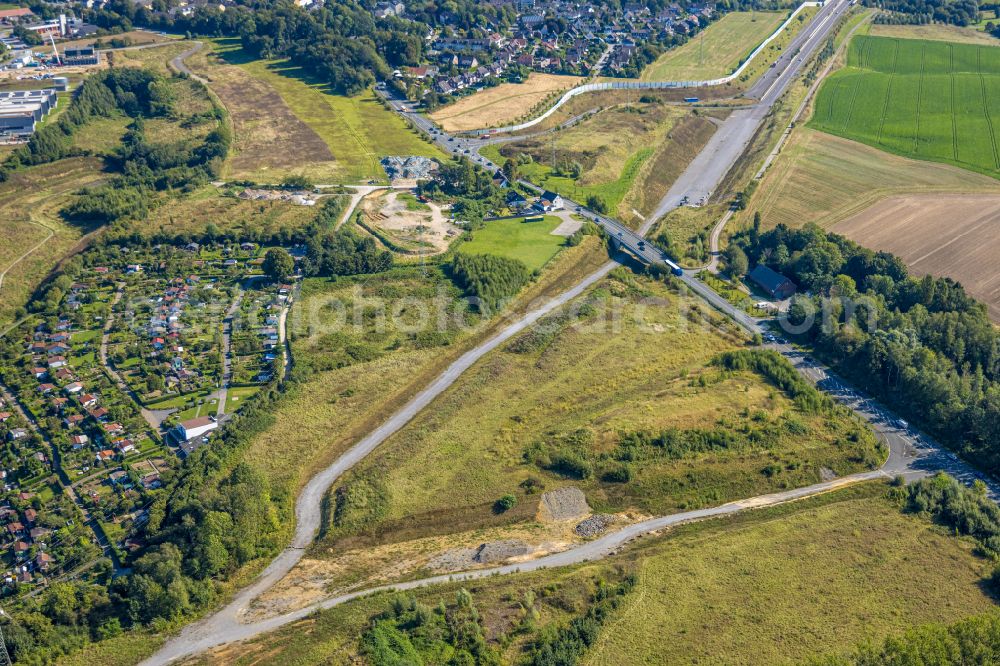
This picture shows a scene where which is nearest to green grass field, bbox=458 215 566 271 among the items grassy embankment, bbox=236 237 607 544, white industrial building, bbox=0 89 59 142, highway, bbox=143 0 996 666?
grassy embankment, bbox=236 237 607 544

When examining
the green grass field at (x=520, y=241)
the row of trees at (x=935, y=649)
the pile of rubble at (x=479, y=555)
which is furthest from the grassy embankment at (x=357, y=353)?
the row of trees at (x=935, y=649)

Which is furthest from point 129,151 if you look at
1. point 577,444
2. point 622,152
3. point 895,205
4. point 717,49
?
point 717,49

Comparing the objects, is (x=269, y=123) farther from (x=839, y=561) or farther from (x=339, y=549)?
(x=839, y=561)

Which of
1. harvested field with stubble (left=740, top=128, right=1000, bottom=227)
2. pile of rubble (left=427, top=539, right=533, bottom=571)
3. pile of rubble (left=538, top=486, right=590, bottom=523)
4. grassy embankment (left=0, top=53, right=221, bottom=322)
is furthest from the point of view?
harvested field with stubble (left=740, top=128, right=1000, bottom=227)

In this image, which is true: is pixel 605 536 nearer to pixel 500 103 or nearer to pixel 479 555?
pixel 479 555

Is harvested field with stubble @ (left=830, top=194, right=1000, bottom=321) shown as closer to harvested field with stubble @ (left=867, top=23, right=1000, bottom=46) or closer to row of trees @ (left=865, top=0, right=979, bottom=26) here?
harvested field with stubble @ (left=867, top=23, right=1000, bottom=46)
